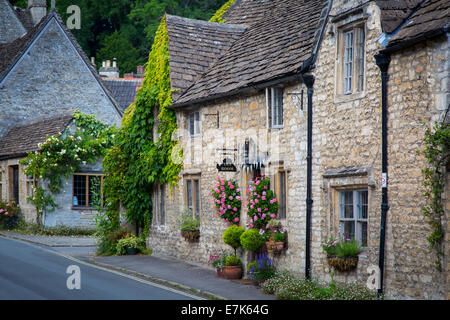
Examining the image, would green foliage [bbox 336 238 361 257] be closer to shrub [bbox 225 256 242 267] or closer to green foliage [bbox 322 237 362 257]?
green foliage [bbox 322 237 362 257]

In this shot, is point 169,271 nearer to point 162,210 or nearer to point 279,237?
point 279,237

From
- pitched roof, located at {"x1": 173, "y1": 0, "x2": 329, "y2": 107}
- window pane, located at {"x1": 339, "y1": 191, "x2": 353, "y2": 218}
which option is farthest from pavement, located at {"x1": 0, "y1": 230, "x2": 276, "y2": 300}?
pitched roof, located at {"x1": 173, "y1": 0, "x2": 329, "y2": 107}

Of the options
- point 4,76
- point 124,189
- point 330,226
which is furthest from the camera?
point 4,76

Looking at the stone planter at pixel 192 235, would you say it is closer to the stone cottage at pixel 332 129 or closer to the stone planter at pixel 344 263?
the stone cottage at pixel 332 129

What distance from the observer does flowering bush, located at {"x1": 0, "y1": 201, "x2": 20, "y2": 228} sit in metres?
31.1

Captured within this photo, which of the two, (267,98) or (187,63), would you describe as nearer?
(267,98)

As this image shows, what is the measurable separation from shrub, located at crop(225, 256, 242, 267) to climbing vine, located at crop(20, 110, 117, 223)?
13933mm

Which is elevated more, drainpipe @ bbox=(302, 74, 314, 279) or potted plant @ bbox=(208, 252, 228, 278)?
drainpipe @ bbox=(302, 74, 314, 279)

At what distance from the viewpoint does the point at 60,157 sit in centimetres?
2888

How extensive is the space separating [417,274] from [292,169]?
463cm

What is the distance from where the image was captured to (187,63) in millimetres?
21438

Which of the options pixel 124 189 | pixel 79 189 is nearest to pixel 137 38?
pixel 79 189

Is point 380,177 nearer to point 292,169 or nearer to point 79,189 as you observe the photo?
point 292,169

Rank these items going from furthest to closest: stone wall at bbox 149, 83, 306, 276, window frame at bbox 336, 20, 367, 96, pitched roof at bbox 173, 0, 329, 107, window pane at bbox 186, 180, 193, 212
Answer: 1. window pane at bbox 186, 180, 193, 212
2. pitched roof at bbox 173, 0, 329, 107
3. stone wall at bbox 149, 83, 306, 276
4. window frame at bbox 336, 20, 367, 96
